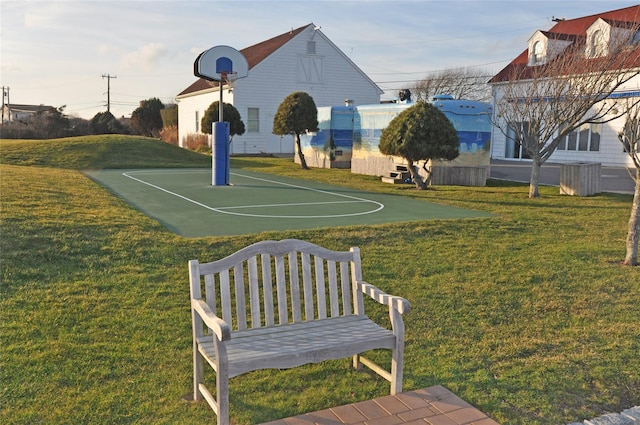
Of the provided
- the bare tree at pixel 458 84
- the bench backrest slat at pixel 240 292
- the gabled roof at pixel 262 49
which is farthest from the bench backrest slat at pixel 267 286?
the bare tree at pixel 458 84

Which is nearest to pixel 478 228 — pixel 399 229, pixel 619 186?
pixel 399 229

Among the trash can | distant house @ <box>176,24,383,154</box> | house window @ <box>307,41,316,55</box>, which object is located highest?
house window @ <box>307,41,316,55</box>

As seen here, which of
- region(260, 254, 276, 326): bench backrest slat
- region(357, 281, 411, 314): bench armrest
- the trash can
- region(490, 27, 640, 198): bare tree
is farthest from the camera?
the trash can

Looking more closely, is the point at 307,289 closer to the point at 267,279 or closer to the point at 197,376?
the point at 267,279

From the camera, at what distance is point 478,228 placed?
9.73m

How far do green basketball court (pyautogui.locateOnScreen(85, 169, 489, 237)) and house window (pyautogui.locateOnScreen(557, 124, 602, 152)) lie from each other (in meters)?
Result: 17.8

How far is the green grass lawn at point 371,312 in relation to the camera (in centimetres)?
377

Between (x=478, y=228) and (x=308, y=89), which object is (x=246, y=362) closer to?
(x=478, y=228)

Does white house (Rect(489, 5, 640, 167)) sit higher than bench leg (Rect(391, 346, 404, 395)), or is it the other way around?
white house (Rect(489, 5, 640, 167))

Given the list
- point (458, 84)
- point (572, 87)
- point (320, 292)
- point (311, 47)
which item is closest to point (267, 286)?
point (320, 292)

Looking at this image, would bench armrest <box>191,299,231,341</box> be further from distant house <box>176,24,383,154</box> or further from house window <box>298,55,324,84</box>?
house window <box>298,55,324,84</box>

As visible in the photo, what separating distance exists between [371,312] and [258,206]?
7045 mm

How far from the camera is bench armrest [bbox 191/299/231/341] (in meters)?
3.16

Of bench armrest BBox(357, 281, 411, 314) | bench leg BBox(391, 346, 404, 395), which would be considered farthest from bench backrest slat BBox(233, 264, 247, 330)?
bench leg BBox(391, 346, 404, 395)
